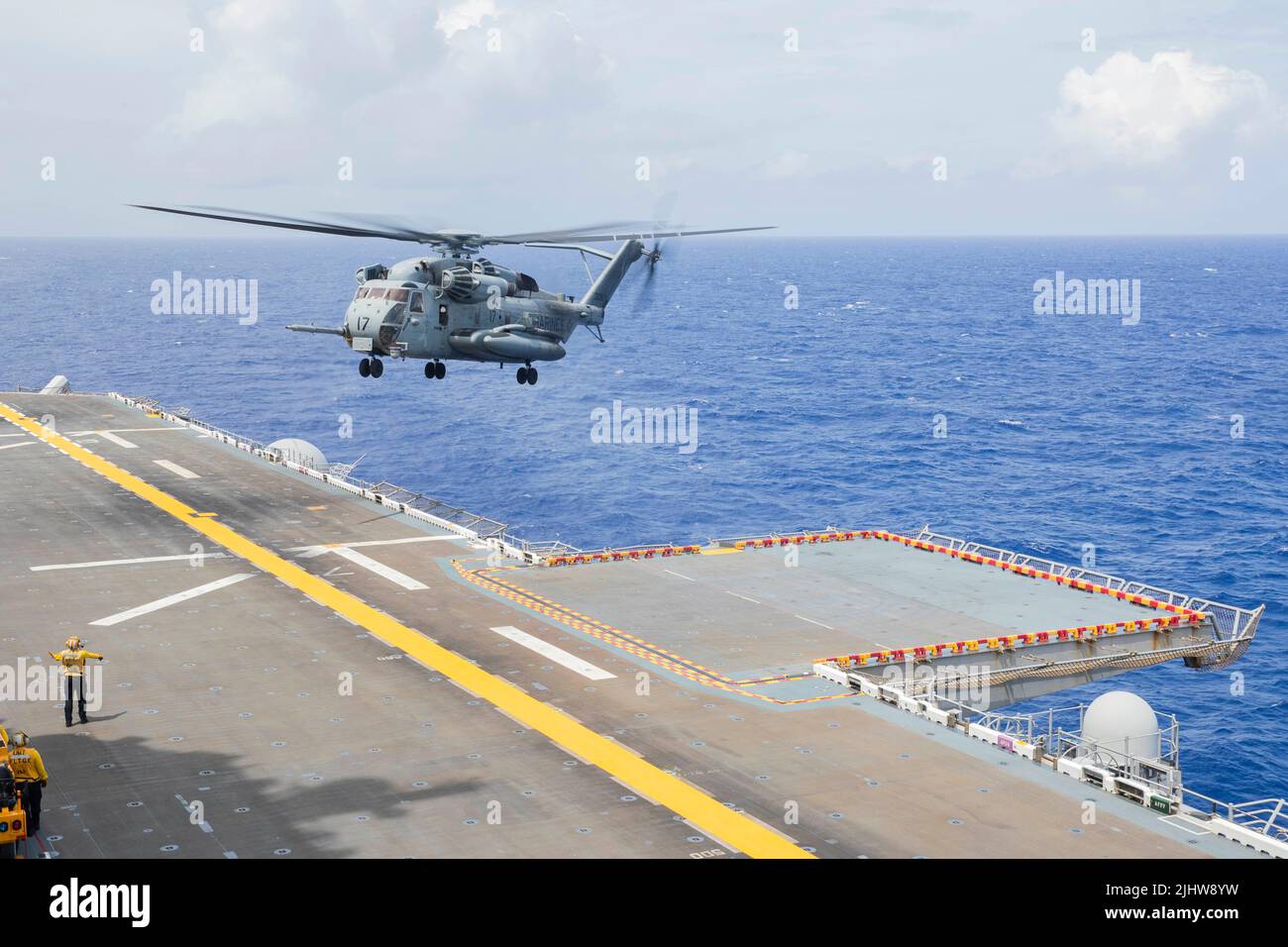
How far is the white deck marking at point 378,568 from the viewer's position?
174 feet

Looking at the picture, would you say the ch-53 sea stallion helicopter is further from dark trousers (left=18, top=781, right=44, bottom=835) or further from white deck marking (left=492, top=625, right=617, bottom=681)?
dark trousers (left=18, top=781, right=44, bottom=835)

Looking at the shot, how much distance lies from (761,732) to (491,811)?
9.11m

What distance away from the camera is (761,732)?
→ 122ft

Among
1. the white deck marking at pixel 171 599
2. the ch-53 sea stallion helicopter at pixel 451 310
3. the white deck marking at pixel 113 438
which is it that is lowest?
the white deck marking at pixel 171 599

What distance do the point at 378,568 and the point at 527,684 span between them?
16.0 metres

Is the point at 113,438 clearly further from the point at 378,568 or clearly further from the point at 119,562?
the point at 378,568

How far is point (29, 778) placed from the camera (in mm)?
29219

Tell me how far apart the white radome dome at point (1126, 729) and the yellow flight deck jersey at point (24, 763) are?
26.8m

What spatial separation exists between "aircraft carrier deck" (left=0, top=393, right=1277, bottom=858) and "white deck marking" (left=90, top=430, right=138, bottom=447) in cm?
1443

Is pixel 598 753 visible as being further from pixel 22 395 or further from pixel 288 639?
pixel 22 395
